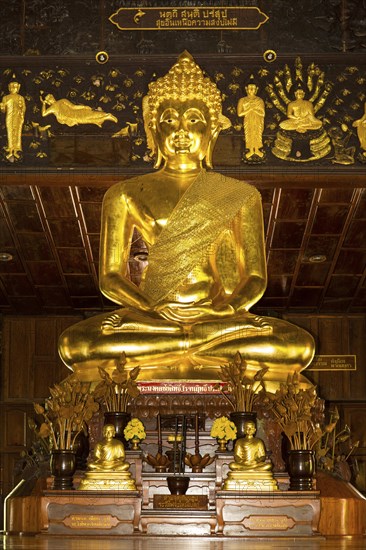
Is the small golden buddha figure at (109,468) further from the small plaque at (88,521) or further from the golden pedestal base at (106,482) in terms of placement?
the small plaque at (88,521)

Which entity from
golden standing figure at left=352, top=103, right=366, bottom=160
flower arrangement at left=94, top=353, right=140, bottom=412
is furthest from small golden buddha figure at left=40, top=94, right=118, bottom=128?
flower arrangement at left=94, top=353, right=140, bottom=412

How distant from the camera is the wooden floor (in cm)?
A: 335

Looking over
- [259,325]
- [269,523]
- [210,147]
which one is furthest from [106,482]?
[210,147]

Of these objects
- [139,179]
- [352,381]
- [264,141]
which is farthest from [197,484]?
[352,381]

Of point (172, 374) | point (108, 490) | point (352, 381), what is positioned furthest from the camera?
point (352, 381)

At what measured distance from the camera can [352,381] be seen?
27.2 feet

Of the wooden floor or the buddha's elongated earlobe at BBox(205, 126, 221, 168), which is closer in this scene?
the wooden floor

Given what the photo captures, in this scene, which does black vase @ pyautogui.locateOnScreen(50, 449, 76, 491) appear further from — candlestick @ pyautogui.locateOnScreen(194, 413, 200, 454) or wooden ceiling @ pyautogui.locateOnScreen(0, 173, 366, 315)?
wooden ceiling @ pyautogui.locateOnScreen(0, 173, 366, 315)

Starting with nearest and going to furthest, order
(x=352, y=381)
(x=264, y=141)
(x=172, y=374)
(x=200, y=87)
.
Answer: (x=172, y=374)
(x=200, y=87)
(x=264, y=141)
(x=352, y=381)

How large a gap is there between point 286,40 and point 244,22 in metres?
0.26

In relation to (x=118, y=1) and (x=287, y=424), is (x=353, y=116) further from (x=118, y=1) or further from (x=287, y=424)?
(x=287, y=424)

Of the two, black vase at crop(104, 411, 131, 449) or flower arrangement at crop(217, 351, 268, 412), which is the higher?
flower arrangement at crop(217, 351, 268, 412)

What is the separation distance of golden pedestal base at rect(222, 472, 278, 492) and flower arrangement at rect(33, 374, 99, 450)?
616 mm

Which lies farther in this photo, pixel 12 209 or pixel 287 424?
pixel 12 209
